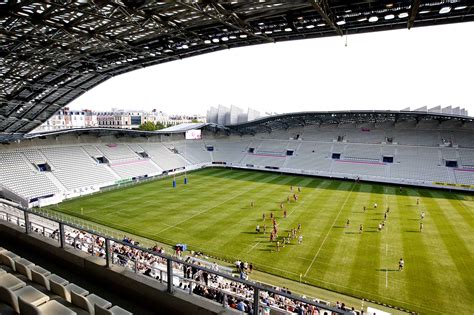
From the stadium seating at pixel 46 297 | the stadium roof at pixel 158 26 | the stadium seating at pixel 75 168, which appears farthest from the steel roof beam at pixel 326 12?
the stadium seating at pixel 75 168

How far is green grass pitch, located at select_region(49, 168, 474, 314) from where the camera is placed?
17609 mm

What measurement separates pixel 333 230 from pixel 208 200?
15.4 meters

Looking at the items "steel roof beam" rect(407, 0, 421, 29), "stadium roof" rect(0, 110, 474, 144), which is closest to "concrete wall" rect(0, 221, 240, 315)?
"steel roof beam" rect(407, 0, 421, 29)

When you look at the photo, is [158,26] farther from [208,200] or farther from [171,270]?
[208,200]

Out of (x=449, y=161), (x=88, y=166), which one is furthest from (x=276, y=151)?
(x=88, y=166)

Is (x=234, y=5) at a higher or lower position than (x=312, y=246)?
higher

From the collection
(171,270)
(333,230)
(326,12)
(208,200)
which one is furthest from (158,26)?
(208,200)

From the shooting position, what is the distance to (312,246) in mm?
22484

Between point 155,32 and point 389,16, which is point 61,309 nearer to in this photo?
point 389,16

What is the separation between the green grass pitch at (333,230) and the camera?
1761 centimetres

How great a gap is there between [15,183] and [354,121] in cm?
5835

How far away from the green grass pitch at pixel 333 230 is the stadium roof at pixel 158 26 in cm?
1482

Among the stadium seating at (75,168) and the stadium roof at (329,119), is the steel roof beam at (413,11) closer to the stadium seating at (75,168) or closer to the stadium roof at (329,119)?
the stadium roof at (329,119)

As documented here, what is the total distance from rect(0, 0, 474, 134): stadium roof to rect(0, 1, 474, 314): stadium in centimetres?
12
